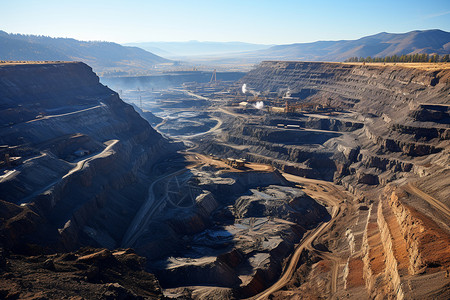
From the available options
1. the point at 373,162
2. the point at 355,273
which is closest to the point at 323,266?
the point at 355,273

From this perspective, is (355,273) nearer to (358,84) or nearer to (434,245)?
(434,245)

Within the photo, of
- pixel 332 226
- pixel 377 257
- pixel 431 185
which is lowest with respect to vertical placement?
pixel 332 226

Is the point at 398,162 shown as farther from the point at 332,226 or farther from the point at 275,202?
the point at 275,202

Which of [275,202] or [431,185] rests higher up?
[431,185]

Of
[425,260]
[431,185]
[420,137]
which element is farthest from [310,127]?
[425,260]

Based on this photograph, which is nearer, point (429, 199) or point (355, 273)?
point (355, 273)

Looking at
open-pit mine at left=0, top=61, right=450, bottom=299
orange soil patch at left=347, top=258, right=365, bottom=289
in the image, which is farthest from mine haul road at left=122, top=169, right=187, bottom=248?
orange soil patch at left=347, top=258, right=365, bottom=289
